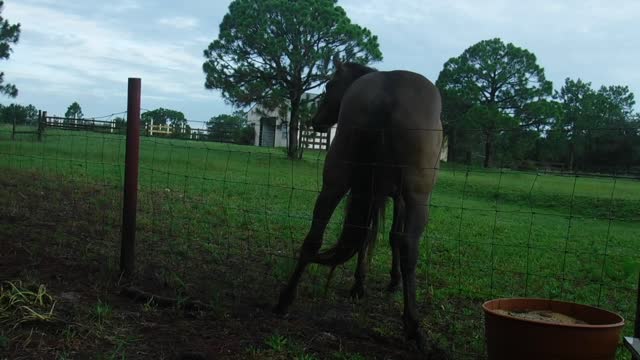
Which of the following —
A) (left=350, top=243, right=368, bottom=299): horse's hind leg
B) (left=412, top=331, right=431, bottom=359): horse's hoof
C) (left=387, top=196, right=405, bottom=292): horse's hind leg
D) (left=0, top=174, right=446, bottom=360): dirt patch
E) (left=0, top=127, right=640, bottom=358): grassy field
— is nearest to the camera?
(left=0, top=174, right=446, bottom=360): dirt patch

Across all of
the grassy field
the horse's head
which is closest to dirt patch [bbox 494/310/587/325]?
the grassy field

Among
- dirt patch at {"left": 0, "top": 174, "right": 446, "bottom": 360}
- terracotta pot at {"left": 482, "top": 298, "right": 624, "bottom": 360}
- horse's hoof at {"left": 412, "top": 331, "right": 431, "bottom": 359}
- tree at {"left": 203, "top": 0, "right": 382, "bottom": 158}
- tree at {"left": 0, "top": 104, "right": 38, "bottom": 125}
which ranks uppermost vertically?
tree at {"left": 203, "top": 0, "right": 382, "bottom": 158}

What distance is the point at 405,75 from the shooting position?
12.6 ft

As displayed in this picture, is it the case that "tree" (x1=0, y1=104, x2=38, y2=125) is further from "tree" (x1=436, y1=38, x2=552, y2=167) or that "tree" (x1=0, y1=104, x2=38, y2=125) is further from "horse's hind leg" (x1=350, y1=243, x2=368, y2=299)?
"tree" (x1=436, y1=38, x2=552, y2=167)

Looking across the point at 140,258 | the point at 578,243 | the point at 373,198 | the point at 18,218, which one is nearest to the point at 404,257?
the point at 373,198

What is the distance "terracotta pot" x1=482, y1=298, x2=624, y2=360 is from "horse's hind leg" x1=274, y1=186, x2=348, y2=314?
1425mm

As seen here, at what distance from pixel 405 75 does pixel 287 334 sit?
6.15 feet

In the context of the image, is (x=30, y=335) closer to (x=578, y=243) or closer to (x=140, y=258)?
(x=140, y=258)

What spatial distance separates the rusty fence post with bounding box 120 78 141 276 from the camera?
4461 mm

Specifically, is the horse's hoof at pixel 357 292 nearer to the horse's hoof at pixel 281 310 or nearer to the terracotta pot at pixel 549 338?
the horse's hoof at pixel 281 310

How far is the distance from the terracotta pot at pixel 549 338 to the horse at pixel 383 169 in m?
0.68

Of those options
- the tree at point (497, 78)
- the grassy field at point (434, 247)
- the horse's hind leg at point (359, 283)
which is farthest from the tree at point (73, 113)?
the tree at point (497, 78)

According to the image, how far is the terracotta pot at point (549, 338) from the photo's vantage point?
99.9 inches

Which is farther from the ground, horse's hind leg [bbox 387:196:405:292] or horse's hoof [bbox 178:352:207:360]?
horse's hind leg [bbox 387:196:405:292]
